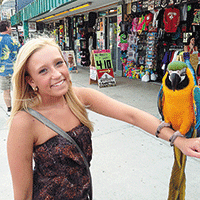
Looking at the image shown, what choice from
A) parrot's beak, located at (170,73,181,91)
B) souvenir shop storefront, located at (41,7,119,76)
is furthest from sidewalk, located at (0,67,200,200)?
souvenir shop storefront, located at (41,7,119,76)

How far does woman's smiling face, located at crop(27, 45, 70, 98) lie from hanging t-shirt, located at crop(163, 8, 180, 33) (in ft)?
18.1

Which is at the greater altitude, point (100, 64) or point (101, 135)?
point (100, 64)

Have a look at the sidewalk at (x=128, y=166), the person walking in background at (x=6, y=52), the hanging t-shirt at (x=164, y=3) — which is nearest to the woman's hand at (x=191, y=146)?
the sidewalk at (x=128, y=166)

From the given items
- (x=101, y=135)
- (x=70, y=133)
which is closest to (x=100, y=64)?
(x=101, y=135)

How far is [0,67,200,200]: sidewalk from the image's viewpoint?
7.30 feet

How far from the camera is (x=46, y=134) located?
3.45 ft

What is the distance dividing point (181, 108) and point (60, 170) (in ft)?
2.36

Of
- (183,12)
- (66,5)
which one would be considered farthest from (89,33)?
(183,12)

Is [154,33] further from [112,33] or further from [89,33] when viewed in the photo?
[89,33]

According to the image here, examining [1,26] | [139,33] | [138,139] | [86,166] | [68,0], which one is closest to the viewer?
[86,166]

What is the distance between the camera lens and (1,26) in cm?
416

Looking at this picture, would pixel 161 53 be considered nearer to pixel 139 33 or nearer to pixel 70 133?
pixel 139 33

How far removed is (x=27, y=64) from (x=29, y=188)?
627 millimetres

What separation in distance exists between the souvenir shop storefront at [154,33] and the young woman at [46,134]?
4.31 meters
